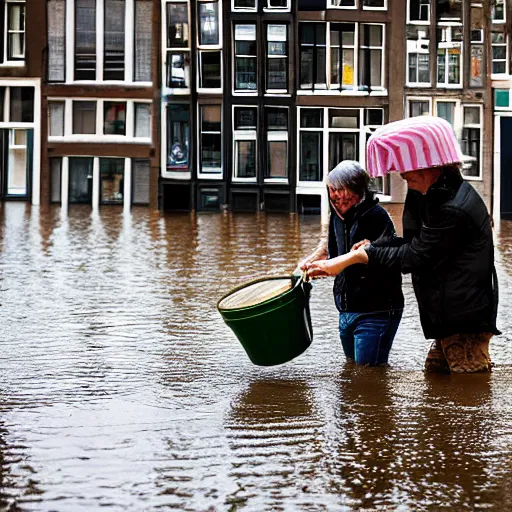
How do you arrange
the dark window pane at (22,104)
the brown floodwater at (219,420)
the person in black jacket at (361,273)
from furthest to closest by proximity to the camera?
the dark window pane at (22,104) < the person in black jacket at (361,273) < the brown floodwater at (219,420)

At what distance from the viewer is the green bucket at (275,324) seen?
269 inches

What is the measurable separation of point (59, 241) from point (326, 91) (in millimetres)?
21704

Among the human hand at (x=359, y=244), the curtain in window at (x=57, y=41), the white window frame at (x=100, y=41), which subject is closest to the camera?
the human hand at (x=359, y=244)

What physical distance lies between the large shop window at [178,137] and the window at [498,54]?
10.4 meters

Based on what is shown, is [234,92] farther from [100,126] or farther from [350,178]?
[350,178]

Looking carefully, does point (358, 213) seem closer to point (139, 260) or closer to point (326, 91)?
point (139, 260)

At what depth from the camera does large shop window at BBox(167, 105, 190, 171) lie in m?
42.7

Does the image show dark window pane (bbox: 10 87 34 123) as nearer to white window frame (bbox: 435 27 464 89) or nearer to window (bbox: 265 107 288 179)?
window (bbox: 265 107 288 179)

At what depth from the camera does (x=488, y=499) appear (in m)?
4.49

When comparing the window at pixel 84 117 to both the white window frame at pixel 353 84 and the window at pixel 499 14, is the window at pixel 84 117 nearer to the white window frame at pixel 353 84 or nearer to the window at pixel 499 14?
the white window frame at pixel 353 84

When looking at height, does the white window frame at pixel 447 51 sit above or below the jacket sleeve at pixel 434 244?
above

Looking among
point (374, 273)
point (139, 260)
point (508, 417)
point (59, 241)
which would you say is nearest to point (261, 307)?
point (374, 273)

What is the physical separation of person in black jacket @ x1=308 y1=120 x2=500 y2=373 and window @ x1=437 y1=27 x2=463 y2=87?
37.1 metres

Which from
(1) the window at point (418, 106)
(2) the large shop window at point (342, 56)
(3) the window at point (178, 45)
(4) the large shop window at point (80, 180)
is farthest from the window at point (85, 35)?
(1) the window at point (418, 106)
